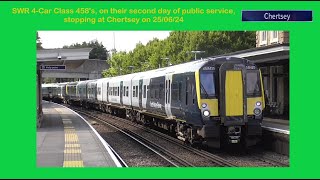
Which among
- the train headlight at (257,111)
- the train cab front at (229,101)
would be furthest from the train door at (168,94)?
the train headlight at (257,111)

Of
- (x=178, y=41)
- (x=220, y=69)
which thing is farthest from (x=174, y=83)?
(x=178, y=41)

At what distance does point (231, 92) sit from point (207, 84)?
79 centimetres

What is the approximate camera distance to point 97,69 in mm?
64188

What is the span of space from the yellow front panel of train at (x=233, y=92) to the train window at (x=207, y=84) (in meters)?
0.48

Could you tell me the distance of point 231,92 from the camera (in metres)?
15.1

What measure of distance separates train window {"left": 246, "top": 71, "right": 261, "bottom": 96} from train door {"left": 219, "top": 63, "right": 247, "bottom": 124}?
0.34 meters

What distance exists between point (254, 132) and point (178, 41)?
3296cm

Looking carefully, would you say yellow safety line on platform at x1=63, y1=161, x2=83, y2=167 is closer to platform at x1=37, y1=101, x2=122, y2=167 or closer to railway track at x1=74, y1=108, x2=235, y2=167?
platform at x1=37, y1=101, x2=122, y2=167

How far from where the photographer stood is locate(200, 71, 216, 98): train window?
50.1ft

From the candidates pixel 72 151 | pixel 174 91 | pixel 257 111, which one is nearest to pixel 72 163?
pixel 72 151

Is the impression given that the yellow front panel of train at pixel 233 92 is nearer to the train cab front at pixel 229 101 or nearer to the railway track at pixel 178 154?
the train cab front at pixel 229 101

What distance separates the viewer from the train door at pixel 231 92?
15086 millimetres

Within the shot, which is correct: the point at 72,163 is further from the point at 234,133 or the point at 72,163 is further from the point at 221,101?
the point at 234,133
